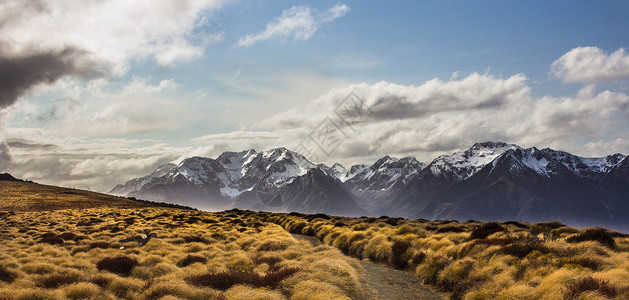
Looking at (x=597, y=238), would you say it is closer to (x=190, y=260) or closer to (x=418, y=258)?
(x=418, y=258)

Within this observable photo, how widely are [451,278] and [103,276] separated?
16.7 m

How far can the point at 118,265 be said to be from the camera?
18984 mm

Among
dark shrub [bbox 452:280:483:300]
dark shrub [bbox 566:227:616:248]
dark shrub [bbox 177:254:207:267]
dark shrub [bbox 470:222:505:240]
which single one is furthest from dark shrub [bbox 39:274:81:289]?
dark shrub [bbox 566:227:616:248]

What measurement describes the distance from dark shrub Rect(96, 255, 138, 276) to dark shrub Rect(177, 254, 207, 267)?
2.63 m

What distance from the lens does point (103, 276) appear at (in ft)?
52.6

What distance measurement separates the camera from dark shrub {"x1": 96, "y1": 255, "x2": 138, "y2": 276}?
61.1 ft

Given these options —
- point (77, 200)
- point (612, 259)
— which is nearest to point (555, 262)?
point (612, 259)

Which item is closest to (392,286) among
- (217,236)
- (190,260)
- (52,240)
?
(190,260)

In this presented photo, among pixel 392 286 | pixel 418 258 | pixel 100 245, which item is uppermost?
pixel 418 258

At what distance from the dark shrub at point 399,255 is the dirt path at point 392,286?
54.5 inches

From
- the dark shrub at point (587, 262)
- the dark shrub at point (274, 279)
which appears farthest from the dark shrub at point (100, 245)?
the dark shrub at point (587, 262)

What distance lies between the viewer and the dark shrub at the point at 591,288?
1263 cm

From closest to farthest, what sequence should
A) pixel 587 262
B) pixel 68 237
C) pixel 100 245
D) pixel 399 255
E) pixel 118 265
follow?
pixel 587 262
pixel 118 265
pixel 399 255
pixel 100 245
pixel 68 237

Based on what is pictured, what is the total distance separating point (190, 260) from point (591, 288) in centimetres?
1992
